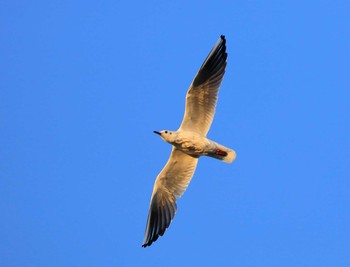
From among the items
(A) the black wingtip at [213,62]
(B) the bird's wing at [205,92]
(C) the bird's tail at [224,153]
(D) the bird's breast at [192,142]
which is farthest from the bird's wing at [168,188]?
(A) the black wingtip at [213,62]

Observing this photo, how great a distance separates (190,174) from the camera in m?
18.0

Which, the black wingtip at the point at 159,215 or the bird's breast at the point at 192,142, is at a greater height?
the bird's breast at the point at 192,142

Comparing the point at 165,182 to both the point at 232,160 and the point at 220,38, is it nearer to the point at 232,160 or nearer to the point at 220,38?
the point at 232,160

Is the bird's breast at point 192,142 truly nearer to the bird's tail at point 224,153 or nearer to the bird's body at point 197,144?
the bird's body at point 197,144

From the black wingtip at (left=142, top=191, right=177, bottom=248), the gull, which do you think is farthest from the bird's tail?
the black wingtip at (left=142, top=191, right=177, bottom=248)

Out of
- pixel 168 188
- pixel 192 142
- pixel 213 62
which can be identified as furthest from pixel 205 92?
pixel 168 188

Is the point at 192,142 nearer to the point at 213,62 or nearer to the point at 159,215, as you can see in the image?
the point at 213,62

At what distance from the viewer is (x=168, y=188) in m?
17.9

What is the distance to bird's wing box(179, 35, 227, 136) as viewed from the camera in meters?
17.1

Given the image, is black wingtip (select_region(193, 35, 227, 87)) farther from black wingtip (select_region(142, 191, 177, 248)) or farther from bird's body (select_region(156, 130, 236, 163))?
black wingtip (select_region(142, 191, 177, 248))

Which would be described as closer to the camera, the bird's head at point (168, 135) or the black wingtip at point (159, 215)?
the bird's head at point (168, 135)

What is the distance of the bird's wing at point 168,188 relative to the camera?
58.1ft

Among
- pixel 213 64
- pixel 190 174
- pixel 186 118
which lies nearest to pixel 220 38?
pixel 213 64

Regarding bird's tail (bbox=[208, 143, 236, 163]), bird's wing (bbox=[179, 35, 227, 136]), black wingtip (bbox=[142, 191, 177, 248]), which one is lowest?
black wingtip (bbox=[142, 191, 177, 248])
